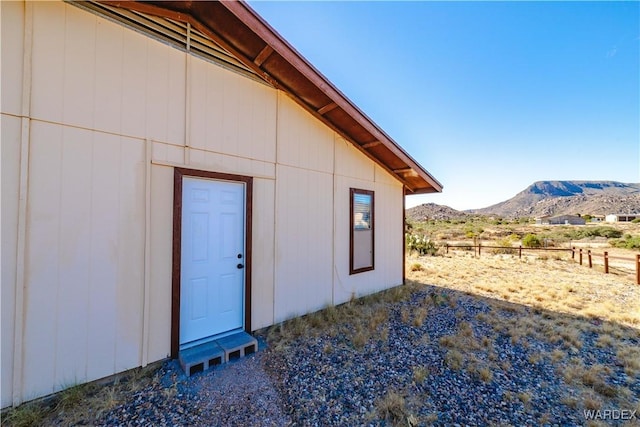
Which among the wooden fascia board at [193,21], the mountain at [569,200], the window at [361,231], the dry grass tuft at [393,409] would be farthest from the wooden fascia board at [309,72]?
the mountain at [569,200]

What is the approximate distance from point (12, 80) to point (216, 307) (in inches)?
126

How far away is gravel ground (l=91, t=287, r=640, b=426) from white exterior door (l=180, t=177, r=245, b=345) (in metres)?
0.59

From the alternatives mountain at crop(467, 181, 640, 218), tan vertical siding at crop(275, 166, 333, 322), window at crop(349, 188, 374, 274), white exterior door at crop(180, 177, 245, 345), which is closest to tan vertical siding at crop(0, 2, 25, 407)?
white exterior door at crop(180, 177, 245, 345)

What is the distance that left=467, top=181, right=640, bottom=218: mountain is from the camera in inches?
1872

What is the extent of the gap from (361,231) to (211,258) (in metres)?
3.33

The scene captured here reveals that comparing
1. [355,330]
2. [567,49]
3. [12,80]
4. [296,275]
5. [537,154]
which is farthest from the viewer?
[537,154]

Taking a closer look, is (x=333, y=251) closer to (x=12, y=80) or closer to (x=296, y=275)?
(x=296, y=275)

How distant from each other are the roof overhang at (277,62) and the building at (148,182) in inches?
1.0

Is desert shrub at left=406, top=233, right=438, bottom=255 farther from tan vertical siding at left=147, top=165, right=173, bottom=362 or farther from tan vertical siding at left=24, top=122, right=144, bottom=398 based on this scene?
tan vertical siding at left=24, top=122, right=144, bottom=398

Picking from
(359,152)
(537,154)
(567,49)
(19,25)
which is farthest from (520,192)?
(19,25)

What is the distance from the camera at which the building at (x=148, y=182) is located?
2.35 metres

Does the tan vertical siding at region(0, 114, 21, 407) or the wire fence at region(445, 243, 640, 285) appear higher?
the tan vertical siding at region(0, 114, 21, 407)

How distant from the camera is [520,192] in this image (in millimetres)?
79125

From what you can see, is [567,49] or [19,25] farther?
[567,49]
